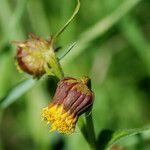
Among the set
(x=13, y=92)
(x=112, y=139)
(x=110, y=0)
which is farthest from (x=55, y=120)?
(x=110, y=0)

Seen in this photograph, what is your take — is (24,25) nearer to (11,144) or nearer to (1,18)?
(1,18)

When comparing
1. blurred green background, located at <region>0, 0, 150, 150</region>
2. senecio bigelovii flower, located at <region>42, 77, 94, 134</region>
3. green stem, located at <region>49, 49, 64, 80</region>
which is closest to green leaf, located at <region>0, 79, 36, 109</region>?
green stem, located at <region>49, 49, 64, 80</region>

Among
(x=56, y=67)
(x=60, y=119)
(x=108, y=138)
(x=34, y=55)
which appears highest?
(x=34, y=55)

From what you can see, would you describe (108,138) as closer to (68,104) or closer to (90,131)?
(90,131)

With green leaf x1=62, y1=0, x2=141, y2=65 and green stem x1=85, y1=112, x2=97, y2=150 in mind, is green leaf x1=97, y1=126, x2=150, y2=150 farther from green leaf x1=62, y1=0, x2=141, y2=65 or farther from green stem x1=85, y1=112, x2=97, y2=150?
green leaf x1=62, y1=0, x2=141, y2=65

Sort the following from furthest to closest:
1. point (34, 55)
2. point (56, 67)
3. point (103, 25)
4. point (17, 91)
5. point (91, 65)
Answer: point (91, 65)
point (103, 25)
point (17, 91)
point (34, 55)
point (56, 67)

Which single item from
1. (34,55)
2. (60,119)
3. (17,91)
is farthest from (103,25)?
(60,119)

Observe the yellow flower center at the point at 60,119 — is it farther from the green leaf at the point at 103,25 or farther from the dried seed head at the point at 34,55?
the green leaf at the point at 103,25
